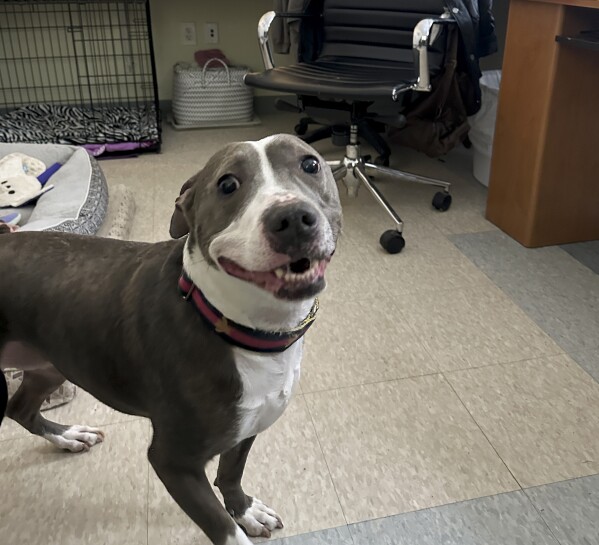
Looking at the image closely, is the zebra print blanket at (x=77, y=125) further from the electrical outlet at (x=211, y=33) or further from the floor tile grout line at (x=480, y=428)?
the floor tile grout line at (x=480, y=428)

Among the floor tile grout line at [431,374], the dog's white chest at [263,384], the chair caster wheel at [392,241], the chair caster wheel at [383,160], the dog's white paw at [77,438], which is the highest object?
the dog's white chest at [263,384]

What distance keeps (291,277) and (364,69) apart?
1.94m

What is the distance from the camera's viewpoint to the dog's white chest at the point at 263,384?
898mm

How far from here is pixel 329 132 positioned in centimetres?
304

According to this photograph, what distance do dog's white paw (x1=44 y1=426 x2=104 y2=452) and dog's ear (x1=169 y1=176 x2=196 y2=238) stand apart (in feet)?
2.04

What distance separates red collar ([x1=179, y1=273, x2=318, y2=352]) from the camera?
870 millimetres

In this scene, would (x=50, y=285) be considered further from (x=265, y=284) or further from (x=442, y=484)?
(x=442, y=484)

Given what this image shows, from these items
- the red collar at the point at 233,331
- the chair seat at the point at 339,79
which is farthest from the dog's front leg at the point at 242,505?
the chair seat at the point at 339,79

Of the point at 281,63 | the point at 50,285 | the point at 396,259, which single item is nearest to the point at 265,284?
the point at 50,285

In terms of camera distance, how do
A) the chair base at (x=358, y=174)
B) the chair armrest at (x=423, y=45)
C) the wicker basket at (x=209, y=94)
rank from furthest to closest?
the wicker basket at (x=209, y=94) → the chair base at (x=358, y=174) → the chair armrest at (x=423, y=45)

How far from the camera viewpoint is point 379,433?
4.65 ft

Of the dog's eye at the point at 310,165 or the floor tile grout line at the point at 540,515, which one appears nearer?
the dog's eye at the point at 310,165

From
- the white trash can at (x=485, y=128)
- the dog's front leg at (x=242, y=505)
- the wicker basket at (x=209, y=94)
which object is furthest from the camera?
the wicker basket at (x=209, y=94)

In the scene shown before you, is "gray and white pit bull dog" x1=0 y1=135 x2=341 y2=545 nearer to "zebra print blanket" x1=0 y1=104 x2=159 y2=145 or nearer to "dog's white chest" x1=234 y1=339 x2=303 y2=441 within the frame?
"dog's white chest" x1=234 y1=339 x2=303 y2=441
